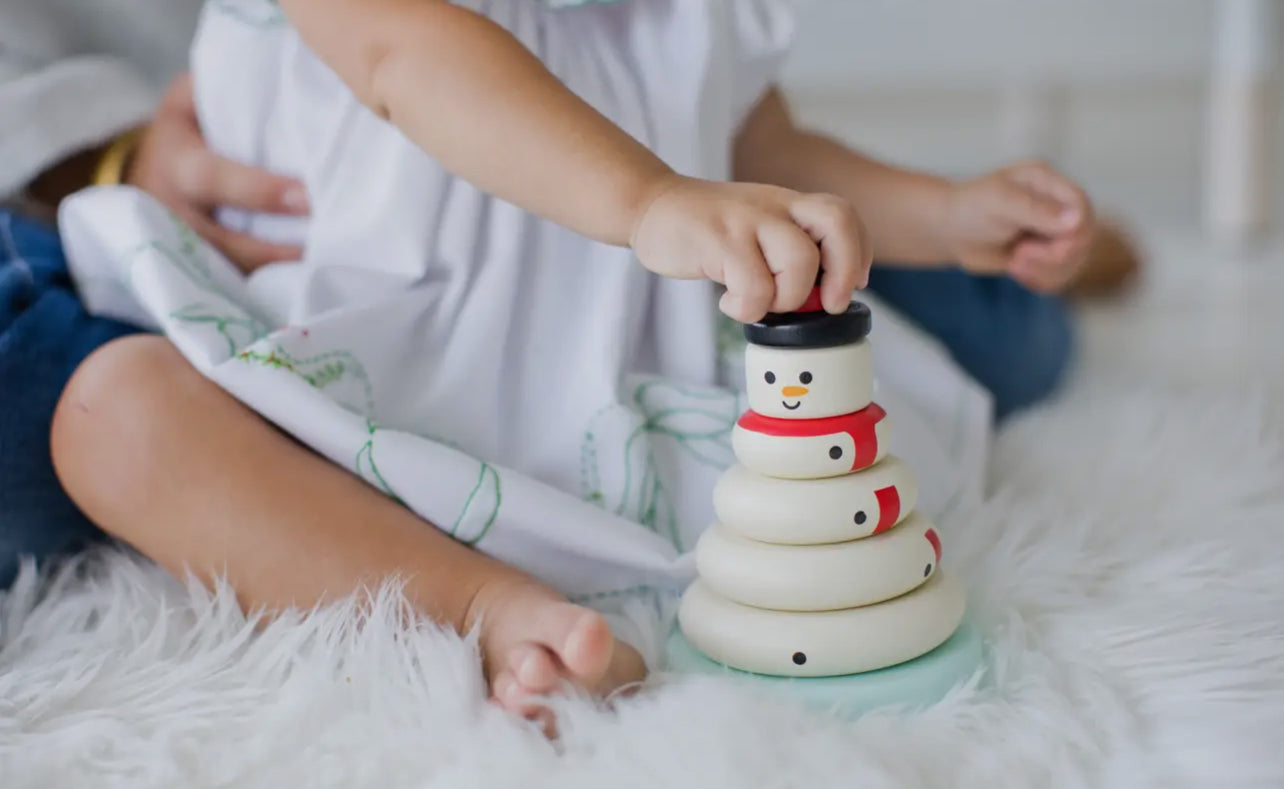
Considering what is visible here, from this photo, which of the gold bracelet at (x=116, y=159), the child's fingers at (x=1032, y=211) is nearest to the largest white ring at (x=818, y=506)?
the child's fingers at (x=1032, y=211)

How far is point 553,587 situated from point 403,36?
0.90 ft

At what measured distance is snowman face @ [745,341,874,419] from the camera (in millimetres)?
496

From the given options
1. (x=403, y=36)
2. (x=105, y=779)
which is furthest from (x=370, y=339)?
(x=105, y=779)

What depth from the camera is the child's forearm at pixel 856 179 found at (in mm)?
797

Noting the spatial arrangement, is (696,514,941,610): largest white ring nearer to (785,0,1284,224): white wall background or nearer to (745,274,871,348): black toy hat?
(745,274,871,348): black toy hat

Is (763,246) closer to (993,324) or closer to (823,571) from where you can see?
(823,571)

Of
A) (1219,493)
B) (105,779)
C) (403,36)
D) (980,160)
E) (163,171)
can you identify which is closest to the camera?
(105,779)

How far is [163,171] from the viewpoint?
0.81 meters

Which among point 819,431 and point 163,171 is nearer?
point 819,431

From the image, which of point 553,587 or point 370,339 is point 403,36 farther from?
point 553,587

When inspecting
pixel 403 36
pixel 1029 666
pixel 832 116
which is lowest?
pixel 832 116

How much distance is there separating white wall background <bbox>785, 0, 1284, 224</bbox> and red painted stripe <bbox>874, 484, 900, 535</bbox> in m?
1.55

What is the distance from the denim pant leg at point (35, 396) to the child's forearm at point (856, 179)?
16.3 inches

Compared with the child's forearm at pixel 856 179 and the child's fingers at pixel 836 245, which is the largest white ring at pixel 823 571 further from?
the child's forearm at pixel 856 179
